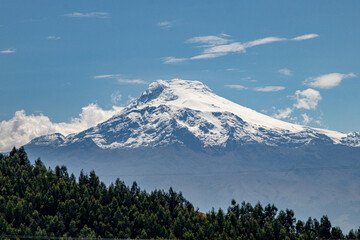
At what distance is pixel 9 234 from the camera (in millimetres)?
199000

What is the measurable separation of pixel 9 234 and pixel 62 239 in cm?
1934

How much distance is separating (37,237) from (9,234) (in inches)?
404

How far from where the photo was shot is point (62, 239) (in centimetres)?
19750

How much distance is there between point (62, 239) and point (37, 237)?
909 cm

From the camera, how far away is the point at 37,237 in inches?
7805
